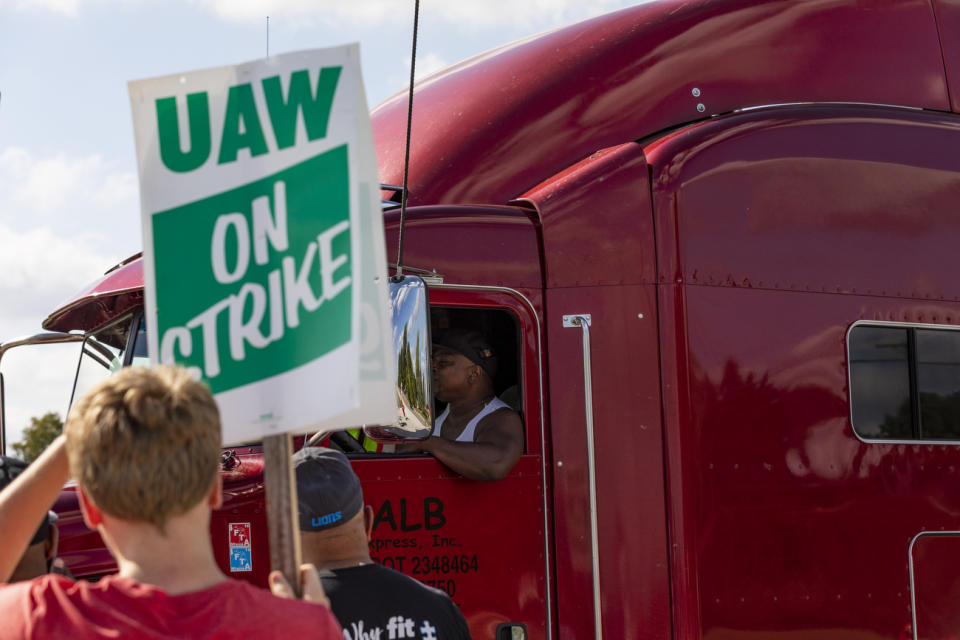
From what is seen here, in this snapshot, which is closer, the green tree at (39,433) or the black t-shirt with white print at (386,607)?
the black t-shirt with white print at (386,607)

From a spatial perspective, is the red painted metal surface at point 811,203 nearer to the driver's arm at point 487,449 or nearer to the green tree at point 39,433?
the driver's arm at point 487,449

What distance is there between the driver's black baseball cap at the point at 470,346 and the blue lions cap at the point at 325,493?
6.43 feet

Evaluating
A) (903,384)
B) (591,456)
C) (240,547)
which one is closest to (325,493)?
(240,547)

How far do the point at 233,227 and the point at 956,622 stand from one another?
3.82 metres

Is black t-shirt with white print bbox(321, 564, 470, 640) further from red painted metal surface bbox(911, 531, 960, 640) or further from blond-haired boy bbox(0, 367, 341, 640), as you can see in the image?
red painted metal surface bbox(911, 531, 960, 640)

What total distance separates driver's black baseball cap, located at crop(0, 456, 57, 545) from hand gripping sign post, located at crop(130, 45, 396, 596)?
472 millimetres

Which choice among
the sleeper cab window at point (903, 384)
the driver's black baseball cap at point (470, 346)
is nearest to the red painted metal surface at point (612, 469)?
the driver's black baseball cap at point (470, 346)

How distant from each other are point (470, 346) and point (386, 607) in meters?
2.26

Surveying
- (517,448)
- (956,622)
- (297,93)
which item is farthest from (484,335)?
(297,93)

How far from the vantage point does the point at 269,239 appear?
211 centimetres

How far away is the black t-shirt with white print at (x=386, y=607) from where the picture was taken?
2.42 m

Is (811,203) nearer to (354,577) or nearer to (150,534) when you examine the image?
(354,577)

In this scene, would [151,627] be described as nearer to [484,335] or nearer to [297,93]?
[297,93]

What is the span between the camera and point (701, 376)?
14.9 feet
